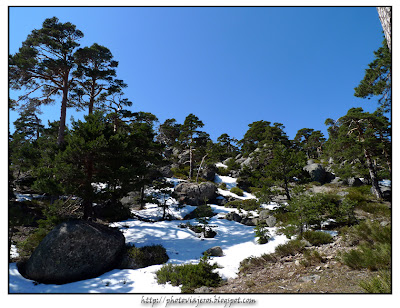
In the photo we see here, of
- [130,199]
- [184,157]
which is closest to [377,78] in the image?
[130,199]

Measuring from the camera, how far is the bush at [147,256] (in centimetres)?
764

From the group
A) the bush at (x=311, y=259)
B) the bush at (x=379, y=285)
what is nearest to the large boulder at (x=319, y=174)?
the bush at (x=311, y=259)

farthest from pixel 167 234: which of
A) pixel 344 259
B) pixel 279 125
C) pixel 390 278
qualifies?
pixel 279 125

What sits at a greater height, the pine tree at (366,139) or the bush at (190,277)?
the pine tree at (366,139)

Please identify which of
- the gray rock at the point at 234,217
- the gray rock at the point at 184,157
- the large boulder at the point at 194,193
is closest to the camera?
the gray rock at the point at 234,217

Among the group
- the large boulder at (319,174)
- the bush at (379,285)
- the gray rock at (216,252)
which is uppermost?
the large boulder at (319,174)

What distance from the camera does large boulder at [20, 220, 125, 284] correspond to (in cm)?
626

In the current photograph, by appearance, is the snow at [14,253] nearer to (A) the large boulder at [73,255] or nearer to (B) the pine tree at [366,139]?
(A) the large boulder at [73,255]

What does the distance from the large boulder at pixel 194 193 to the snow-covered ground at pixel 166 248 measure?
2314mm

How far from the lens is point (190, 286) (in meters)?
5.54

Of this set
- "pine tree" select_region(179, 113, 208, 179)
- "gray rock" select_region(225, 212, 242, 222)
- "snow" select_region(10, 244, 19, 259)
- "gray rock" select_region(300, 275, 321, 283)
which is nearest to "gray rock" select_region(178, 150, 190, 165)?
"pine tree" select_region(179, 113, 208, 179)

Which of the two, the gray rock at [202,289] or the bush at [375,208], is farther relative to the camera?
the bush at [375,208]

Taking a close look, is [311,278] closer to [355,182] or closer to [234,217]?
[234,217]

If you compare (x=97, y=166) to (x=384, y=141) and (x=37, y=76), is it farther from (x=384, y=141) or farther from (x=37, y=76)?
(x=384, y=141)
